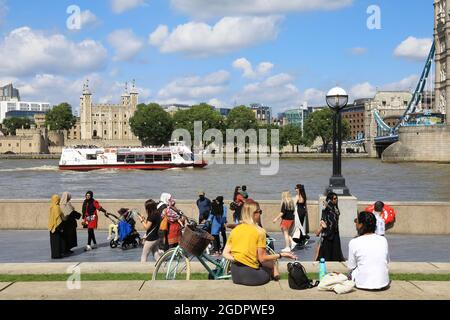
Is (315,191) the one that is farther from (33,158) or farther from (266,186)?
(33,158)

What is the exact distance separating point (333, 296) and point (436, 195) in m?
36.6

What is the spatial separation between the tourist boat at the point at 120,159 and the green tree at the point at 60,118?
10670 cm

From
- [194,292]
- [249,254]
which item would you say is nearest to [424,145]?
[249,254]

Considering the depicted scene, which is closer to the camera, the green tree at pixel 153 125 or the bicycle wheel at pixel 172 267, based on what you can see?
Answer: the bicycle wheel at pixel 172 267

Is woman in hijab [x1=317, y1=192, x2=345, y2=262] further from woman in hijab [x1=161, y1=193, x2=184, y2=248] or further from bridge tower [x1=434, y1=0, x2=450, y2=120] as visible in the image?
bridge tower [x1=434, y1=0, x2=450, y2=120]

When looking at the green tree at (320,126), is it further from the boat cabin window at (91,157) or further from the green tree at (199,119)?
the boat cabin window at (91,157)

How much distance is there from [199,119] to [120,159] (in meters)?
82.0

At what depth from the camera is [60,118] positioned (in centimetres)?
17900

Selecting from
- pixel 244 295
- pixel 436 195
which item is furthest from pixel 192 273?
pixel 436 195

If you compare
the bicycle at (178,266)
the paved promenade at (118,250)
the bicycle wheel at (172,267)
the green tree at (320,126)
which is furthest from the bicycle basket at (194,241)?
the green tree at (320,126)

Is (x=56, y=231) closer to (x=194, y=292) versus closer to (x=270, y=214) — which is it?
(x=270, y=214)

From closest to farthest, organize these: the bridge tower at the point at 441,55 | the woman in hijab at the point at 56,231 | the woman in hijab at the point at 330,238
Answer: the woman in hijab at the point at 330,238 → the woman in hijab at the point at 56,231 → the bridge tower at the point at 441,55

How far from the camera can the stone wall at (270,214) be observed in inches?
632

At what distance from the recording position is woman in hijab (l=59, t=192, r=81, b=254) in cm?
1294
